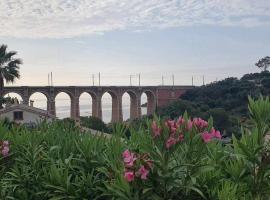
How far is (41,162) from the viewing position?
3766 mm

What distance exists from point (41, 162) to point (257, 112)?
5.74 ft

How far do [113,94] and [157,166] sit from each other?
218ft

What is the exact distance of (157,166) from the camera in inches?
117

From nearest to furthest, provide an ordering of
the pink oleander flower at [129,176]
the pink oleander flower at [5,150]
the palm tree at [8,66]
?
1. the pink oleander flower at [129,176]
2. the pink oleander flower at [5,150]
3. the palm tree at [8,66]

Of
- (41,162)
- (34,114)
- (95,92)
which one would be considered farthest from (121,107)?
(41,162)

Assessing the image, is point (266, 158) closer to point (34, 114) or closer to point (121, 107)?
point (34, 114)

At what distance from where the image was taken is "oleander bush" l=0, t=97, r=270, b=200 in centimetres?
298

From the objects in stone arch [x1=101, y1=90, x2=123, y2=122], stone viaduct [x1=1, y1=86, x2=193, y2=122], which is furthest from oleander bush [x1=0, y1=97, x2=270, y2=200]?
stone arch [x1=101, y1=90, x2=123, y2=122]

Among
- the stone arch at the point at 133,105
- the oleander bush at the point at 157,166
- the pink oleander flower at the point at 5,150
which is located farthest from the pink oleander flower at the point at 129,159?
the stone arch at the point at 133,105

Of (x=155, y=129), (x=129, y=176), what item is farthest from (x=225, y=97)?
(x=129, y=176)

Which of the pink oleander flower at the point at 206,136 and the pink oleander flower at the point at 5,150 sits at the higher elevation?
the pink oleander flower at the point at 206,136

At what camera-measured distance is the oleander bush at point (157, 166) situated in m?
2.98

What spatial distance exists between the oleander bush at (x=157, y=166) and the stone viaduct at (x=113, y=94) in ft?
167

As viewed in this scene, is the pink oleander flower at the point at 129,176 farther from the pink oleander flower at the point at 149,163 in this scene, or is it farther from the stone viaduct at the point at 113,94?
the stone viaduct at the point at 113,94
